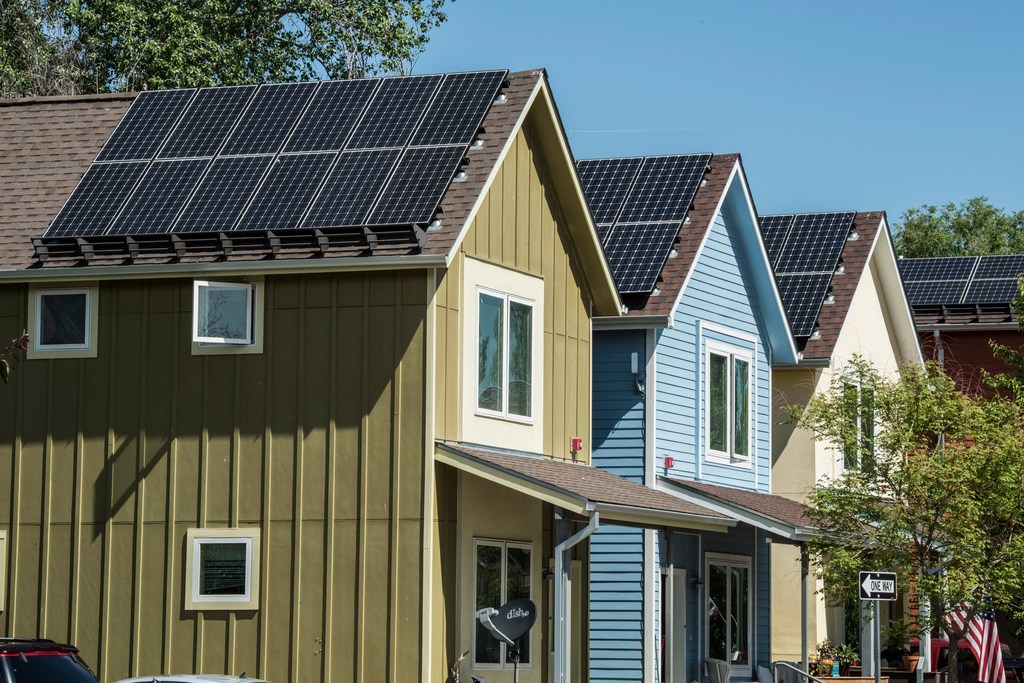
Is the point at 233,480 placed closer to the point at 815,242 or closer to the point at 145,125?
the point at 145,125

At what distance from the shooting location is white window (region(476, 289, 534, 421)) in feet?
68.7

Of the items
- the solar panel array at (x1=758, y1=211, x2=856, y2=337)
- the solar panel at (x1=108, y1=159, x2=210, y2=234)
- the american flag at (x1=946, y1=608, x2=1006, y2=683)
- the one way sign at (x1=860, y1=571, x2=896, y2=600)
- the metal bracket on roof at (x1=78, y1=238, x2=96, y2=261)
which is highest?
the solar panel array at (x1=758, y1=211, x2=856, y2=337)

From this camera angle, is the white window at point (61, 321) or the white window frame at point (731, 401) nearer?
the white window at point (61, 321)

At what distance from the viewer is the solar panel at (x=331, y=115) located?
21.6 meters

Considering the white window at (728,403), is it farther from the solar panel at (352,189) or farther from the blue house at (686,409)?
the solar panel at (352,189)

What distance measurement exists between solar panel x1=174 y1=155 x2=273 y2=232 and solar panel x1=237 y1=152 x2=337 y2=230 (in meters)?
0.15

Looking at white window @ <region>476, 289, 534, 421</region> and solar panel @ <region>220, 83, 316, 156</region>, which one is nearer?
white window @ <region>476, 289, 534, 421</region>

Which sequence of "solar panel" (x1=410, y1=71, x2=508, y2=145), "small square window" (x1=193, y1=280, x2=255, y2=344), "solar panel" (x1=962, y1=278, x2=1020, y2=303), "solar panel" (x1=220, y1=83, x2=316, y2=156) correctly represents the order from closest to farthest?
1. "small square window" (x1=193, y1=280, x2=255, y2=344)
2. "solar panel" (x1=410, y1=71, x2=508, y2=145)
3. "solar panel" (x1=220, y1=83, x2=316, y2=156)
4. "solar panel" (x1=962, y1=278, x2=1020, y2=303)

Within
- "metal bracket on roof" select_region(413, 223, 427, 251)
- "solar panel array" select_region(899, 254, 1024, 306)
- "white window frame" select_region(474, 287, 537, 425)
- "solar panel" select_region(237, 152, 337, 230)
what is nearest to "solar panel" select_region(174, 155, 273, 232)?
"solar panel" select_region(237, 152, 337, 230)

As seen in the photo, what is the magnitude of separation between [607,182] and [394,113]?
6.53 m

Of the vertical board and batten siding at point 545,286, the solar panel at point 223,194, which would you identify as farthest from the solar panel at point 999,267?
the solar panel at point 223,194

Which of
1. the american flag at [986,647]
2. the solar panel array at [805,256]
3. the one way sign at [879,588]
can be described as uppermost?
the solar panel array at [805,256]

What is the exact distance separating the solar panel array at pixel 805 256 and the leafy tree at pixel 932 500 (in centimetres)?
689

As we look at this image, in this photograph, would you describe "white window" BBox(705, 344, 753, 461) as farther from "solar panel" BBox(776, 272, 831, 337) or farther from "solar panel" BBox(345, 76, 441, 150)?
"solar panel" BBox(345, 76, 441, 150)
